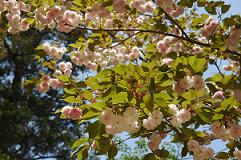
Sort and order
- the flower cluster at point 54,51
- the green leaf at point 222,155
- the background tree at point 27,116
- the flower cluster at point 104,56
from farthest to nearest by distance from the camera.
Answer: the background tree at point 27,116
the flower cluster at point 54,51
the flower cluster at point 104,56
the green leaf at point 222,155

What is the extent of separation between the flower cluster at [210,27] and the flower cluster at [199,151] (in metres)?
1.35

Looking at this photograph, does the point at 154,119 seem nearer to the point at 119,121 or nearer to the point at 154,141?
the point at 119,121

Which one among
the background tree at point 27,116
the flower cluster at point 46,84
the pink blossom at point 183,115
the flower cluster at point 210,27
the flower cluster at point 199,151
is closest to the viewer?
the pink blossom at point 183,115

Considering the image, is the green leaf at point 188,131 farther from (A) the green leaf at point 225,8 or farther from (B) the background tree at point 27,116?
(B) the background tree at point 27,116

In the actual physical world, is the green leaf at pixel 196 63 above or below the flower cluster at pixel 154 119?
above

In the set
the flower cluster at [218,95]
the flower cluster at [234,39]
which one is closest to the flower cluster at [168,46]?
the flower cluster at [234,39]

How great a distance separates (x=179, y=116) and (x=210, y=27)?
165 centimetres

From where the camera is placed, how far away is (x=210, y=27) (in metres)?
4.18

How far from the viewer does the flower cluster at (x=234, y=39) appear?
3.38 metres

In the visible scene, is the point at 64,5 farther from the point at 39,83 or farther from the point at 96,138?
the point at 96,138

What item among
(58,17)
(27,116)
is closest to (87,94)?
(58,17)

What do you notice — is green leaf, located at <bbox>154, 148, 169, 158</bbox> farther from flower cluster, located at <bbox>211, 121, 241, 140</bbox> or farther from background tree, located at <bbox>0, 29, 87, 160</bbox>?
background tree, located at <bbox>0, 29, 87, 160</bbox>

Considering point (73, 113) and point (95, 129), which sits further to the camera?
point (73, 113)

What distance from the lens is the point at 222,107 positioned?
107 inches
